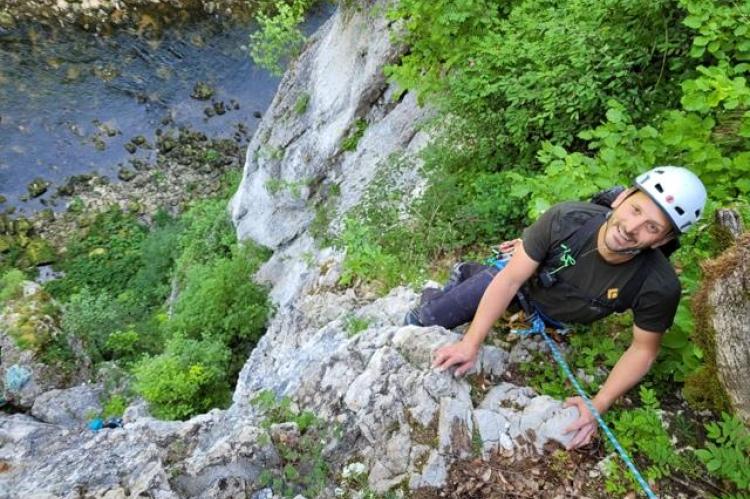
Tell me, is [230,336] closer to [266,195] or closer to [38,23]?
[266,195]

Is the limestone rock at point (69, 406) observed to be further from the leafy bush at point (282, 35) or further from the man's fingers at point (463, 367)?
the man's fingers at point (463, 367)

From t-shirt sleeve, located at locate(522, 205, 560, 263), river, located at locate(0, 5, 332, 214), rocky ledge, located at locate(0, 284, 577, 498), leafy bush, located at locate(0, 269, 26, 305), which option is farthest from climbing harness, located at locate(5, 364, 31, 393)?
t-shirt sleeve, located at locate(522, 205, 560, 263)

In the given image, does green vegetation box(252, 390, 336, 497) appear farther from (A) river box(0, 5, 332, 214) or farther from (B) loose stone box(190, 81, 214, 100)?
(B) loose stone box(190, 81, 214, 100)

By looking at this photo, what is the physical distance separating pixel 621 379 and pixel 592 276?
704mm

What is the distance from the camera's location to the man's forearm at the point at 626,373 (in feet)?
11.1

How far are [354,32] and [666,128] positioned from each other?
8.04 m

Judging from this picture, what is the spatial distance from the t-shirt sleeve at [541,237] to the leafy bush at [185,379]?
22.7 ft

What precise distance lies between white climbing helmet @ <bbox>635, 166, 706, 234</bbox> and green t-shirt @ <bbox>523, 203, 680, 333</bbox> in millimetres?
314

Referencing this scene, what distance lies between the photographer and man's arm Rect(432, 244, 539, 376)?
351 cm

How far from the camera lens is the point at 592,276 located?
11.3 ft

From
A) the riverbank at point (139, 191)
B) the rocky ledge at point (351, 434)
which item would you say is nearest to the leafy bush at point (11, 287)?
the riverbank at point (139, 191)

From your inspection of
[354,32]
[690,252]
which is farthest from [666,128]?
[354,32]

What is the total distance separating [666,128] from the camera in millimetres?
4297

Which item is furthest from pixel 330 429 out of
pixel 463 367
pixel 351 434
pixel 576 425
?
pixel 576 425
